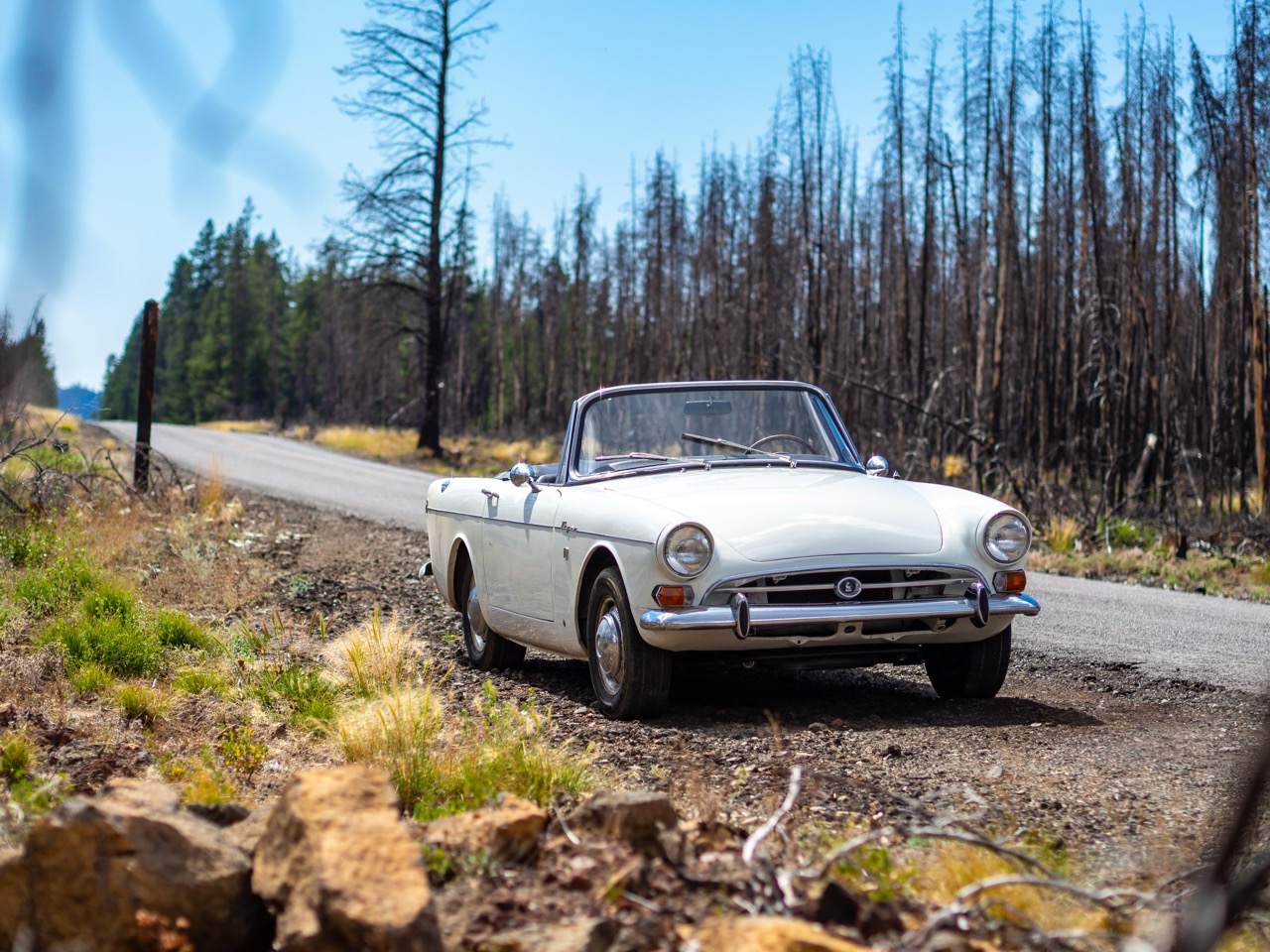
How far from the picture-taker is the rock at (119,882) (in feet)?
8.89

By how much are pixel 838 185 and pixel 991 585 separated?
32007 mm

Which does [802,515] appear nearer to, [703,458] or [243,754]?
[703,458]

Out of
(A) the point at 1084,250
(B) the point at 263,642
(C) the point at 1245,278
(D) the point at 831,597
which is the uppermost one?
(A) the point at 1084,250

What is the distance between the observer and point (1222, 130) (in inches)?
794

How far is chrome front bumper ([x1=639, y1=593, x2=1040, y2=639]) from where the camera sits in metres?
5.30

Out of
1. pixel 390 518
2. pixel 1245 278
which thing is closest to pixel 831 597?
pixel 390 518

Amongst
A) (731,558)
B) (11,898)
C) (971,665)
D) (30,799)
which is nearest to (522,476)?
(731,558)

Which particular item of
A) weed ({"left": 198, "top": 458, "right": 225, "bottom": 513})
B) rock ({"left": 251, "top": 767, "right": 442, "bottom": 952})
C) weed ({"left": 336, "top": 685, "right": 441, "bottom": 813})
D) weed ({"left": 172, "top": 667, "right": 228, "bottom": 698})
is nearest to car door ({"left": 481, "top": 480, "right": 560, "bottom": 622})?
weed ({"left": 336, "top": 685, "right": 441, "bottom": 813})

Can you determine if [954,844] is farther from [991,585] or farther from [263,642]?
[263,642]

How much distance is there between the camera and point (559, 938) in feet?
8.24

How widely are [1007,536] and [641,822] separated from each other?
320cm

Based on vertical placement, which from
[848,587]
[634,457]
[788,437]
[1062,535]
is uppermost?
[788,437]

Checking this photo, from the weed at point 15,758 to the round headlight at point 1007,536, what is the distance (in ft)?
13.1

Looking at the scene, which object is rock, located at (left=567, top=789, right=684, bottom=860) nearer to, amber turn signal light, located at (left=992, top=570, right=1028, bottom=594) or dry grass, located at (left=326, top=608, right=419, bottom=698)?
dry grass, located at (left=326, top=608, right=419, bottom=698)
